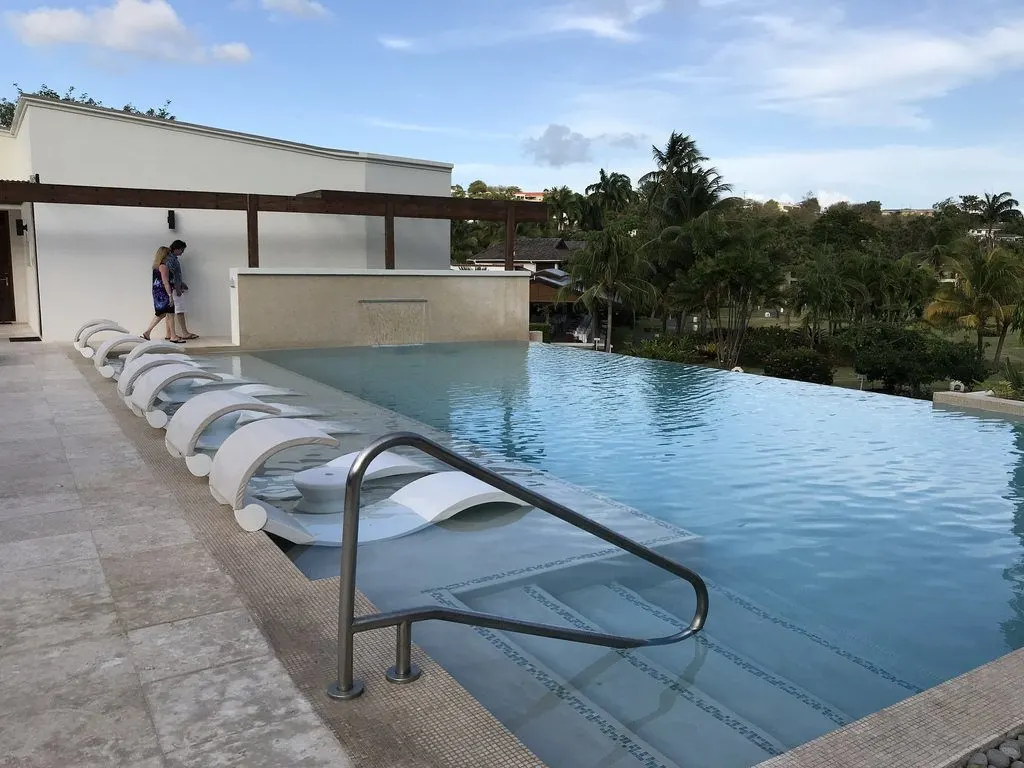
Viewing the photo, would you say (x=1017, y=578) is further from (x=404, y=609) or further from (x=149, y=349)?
(x=149, y=349)

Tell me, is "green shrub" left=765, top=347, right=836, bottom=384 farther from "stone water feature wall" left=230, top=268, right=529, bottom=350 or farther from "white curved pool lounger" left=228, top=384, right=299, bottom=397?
"white curved pool lounger" left=228, top=384, right=299, bottom=397

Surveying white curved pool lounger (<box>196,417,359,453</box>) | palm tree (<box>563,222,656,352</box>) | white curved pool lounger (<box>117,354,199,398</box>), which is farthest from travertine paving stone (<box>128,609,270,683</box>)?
palm tree (<box>563,222,656,352</box>)

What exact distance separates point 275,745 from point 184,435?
3.66m

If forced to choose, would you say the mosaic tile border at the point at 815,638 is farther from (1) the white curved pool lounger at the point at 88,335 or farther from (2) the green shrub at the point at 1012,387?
(1) the white curved pool lounger at the point at 88,335

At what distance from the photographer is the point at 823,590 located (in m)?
4.73

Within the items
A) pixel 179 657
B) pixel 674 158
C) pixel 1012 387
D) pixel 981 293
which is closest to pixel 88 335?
pixel 179 657

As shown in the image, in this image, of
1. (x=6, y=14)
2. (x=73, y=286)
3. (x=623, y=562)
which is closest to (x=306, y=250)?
(x=73, y=286)

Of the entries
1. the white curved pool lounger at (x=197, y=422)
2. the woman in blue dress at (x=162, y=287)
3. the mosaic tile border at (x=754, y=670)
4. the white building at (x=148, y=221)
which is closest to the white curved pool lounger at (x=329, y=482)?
the white curved pool lounger at (x=197, y=422)

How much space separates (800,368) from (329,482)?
20207 mm

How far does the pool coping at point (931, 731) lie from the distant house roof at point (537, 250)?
48.5 metres

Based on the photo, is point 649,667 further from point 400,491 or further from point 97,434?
point 97,434

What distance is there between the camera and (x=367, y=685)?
2826 mm

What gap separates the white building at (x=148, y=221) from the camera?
1574cm

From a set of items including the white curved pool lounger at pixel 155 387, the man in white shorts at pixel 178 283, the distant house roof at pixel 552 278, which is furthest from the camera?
the distant house roof at pixel 552 278
